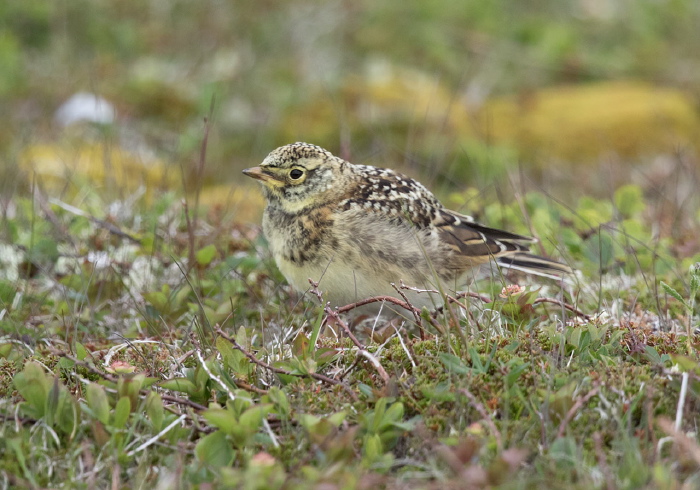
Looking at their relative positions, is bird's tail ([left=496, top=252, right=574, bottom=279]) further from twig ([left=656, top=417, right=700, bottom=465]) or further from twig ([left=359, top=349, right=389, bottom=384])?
twig ([left=656, top=417, right=700, bottom=465])

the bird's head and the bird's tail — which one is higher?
the bird's head

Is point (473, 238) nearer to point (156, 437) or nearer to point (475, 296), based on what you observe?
point (475, 296)

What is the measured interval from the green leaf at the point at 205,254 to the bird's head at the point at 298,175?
47 cm

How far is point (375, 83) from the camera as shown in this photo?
1080cm

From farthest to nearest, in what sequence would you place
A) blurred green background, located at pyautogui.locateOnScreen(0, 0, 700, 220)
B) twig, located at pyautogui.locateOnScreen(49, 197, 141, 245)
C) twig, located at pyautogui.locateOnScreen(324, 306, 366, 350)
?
blurred green background, located at pyautogui.locateOnScreen(0, 0, 700, 220), twig, located at pyautogui.locateOnScreen(49, 197, 141, 245), twig, located at pyautogui.locateOnScreen(324, 306, 366, 350)

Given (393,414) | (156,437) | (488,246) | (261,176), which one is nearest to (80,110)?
Answer: (261,176)

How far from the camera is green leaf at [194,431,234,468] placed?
3025 mm

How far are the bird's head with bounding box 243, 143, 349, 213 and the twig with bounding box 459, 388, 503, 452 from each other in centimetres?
188

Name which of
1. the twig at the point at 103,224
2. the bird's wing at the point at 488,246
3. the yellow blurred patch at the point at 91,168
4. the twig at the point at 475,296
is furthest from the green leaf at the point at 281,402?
the yellow blurred patch at the point at 91,168

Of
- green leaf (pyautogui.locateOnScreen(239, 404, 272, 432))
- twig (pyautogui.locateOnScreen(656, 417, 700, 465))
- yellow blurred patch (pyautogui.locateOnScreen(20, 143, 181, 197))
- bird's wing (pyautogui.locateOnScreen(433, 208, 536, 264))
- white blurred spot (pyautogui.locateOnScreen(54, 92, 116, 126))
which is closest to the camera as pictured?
twig (pyautogui.locateOnScreen(656, 417, 700, 465))

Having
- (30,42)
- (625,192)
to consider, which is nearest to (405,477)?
(625,192)

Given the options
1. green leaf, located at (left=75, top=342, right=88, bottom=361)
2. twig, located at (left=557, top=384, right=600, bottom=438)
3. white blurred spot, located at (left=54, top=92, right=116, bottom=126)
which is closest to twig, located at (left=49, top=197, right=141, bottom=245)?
green leaf, located at (left=75, top=342, right=88, bottom=361)

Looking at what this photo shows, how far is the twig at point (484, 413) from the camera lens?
2.99 m

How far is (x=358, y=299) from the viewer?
4.50m
